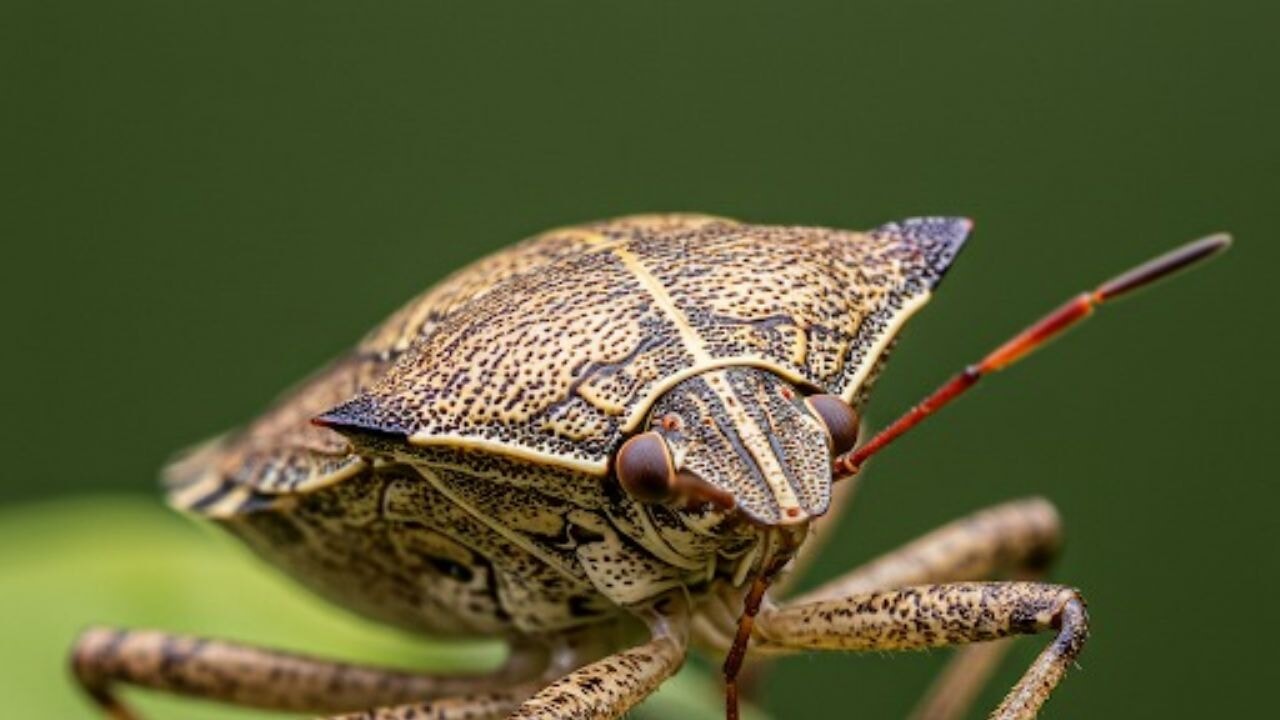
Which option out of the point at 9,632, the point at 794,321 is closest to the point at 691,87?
the point at 9,632

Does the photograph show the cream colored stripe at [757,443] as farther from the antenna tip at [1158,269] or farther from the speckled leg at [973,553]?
the speckled leg at [973,553]

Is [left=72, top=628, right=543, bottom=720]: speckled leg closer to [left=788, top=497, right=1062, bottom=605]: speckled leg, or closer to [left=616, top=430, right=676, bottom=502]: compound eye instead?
[left=788, top=497, right=1062, bottom=605]: speckled leg

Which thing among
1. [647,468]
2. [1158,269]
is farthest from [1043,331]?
[647,468]

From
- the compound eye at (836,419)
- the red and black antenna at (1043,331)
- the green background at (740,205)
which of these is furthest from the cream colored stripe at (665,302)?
the green background at (740,205)

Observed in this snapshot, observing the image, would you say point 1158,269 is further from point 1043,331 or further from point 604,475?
point 604,475

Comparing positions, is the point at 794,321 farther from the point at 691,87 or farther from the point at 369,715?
the point at 691,87

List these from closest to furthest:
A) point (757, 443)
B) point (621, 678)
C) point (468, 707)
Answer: point (757, 443)
point (621, 678)
point (468, 707)
